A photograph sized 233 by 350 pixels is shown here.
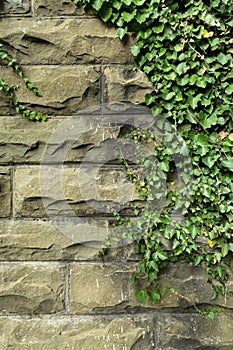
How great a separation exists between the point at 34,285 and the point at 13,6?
45.3 inches

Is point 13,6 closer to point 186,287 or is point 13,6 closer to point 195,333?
point 186,287

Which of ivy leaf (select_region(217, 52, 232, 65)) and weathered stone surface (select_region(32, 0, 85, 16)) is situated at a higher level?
weathered stone surface (select_region(32, 0, 85, 16))

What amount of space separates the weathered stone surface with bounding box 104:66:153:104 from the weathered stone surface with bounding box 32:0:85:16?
268mm

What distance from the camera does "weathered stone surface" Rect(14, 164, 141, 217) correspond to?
172cm

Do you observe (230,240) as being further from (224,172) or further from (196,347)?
(196,347)

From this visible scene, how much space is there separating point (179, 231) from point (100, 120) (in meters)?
0.56

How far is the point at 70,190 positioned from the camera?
1.73 meters

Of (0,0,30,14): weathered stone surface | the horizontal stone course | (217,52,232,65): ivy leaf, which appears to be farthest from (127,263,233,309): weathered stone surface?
(0,0,30,14): weathered stone surface

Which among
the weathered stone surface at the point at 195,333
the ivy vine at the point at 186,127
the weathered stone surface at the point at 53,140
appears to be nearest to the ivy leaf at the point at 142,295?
the ivy vine at the point at 186,127

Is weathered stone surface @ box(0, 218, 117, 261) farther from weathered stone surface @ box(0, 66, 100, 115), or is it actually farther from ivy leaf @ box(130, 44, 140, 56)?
ivy leaf @ box(130, 44, 140, 56)

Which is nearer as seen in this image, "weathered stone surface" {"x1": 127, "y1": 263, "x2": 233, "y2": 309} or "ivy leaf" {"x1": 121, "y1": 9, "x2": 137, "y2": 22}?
"ivy leaf" {"x1": 121, "y1": 9, "x2": 137, "y2": 22}

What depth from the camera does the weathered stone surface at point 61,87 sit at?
5.60 feet

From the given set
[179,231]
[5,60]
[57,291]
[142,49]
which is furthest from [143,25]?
[57,291]

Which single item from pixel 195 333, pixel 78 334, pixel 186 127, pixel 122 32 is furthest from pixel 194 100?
pixel 78 334
